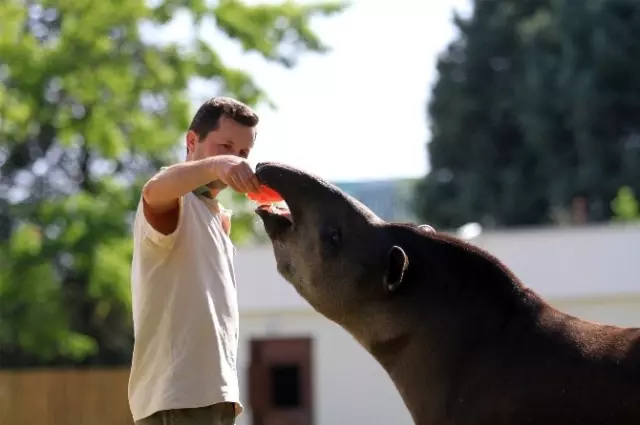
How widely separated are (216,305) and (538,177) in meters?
34.1

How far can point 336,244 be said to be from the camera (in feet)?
13.3

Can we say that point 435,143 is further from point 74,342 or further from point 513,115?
point 74,342

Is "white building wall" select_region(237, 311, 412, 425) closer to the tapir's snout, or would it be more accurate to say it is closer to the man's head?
the man's head

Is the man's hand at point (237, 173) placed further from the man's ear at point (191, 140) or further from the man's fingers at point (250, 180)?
the man's ear at point (191, 140)

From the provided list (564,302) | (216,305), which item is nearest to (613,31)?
(564,302)

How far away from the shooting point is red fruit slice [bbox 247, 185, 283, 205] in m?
4.04

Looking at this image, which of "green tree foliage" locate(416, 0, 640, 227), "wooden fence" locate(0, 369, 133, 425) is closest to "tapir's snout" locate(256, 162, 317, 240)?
"wooden fence" locate(0, 369, 133, 425)

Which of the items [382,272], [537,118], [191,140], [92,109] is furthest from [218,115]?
[537,118]

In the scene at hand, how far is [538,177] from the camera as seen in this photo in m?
37.6

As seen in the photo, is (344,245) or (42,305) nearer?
(344,245)

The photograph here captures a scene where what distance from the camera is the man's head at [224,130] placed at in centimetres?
436

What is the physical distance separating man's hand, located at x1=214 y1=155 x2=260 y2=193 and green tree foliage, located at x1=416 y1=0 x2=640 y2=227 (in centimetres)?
3258

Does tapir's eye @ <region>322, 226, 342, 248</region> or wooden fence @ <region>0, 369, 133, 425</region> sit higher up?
tapir's eye @ <region>322, 226, 342, 248</region>

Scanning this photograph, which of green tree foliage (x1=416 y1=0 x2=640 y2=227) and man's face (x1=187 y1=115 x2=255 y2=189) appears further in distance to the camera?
green tree foliage (x1=416 y1=0 x2=640 y2=227)
